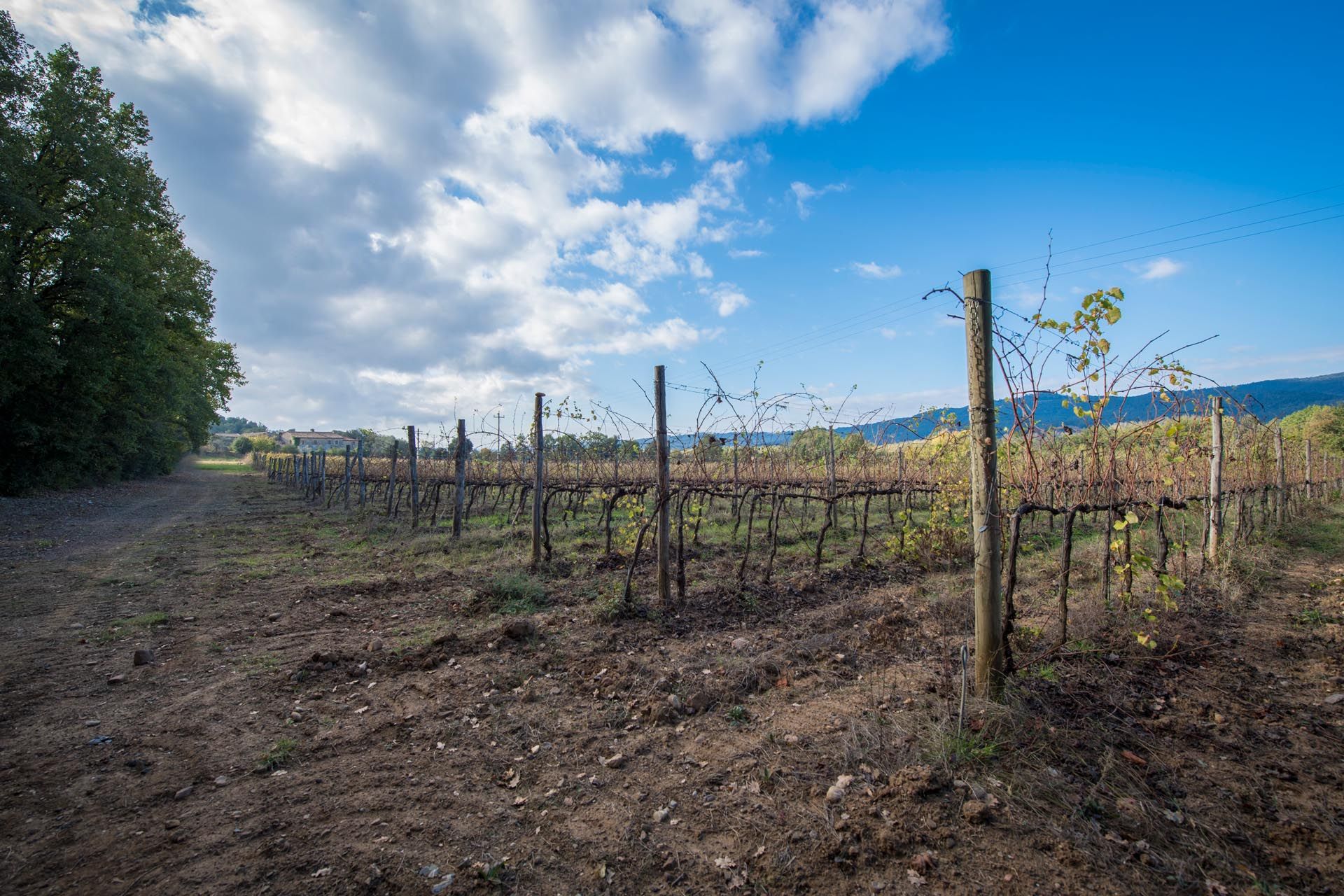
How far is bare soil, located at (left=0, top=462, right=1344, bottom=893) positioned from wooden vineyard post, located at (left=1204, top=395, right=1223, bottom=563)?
54.4 inches

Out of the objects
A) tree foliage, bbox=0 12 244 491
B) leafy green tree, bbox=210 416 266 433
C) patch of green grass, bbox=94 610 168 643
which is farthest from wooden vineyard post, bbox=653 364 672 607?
leafy green tree, bbox=210 416 266 433

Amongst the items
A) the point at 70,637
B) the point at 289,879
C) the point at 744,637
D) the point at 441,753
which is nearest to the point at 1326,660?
the point at 744,637

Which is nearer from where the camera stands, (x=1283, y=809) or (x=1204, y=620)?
(x=1283, y=809)

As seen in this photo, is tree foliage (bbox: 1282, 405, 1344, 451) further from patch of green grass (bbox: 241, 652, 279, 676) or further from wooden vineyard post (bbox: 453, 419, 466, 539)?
patch of green grass (bbox: 241, 652, 279, 676)

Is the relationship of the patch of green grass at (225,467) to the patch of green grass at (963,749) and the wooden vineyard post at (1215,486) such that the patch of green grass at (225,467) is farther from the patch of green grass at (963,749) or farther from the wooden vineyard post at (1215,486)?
the wooden vineyard post at (1215,486)

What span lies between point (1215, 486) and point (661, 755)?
9036mm

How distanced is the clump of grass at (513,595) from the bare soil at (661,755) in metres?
0.28

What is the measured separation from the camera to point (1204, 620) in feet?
17.4

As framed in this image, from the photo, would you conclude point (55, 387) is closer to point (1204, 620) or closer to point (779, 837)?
point (779, 837)

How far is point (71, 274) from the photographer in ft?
52.3

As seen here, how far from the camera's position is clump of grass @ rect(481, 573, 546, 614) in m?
6.34

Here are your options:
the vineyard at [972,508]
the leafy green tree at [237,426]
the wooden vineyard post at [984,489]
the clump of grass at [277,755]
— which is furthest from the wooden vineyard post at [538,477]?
the leafy green tree at [237,426]

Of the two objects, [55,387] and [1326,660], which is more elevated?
[55,387]

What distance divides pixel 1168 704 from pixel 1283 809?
1.03 metres
